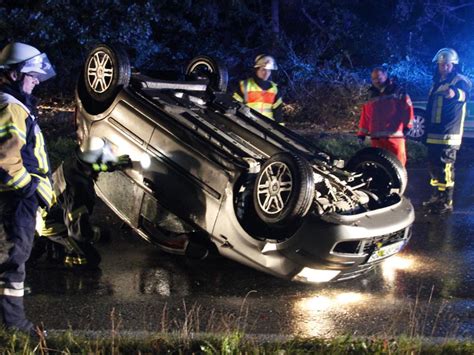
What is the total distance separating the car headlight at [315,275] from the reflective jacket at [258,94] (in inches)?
122

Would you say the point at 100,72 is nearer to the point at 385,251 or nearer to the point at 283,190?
the point at 283,190

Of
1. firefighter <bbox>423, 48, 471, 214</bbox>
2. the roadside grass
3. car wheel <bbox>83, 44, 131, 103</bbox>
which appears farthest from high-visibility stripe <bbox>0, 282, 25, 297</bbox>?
firefighter <bbox>423, 48, 471, 214</bbox>

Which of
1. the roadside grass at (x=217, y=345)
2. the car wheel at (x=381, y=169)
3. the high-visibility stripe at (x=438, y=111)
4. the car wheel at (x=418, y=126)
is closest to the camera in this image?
the roadside grass at (x=217, y=345)

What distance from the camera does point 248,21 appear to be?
57.3ft

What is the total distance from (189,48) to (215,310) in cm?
1248

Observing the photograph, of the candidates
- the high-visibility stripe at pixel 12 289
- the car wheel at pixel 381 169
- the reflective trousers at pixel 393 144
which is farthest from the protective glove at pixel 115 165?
the reflective trousers at pixel 393 144

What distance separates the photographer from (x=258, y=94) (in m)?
7.67

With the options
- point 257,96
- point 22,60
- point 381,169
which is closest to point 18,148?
point 22,60

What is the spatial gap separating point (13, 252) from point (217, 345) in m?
1.35

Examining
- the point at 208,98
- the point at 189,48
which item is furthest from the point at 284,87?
the point at 208,98

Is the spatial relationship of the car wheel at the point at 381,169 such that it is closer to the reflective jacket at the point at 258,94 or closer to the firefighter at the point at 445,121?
the reflective jacket at the point at 258,94

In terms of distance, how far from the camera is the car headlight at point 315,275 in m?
4.91

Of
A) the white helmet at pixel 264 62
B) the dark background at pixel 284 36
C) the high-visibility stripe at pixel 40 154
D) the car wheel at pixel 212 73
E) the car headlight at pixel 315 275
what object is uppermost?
the dark background at pixel 284 36

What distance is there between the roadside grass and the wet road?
0.77ft
